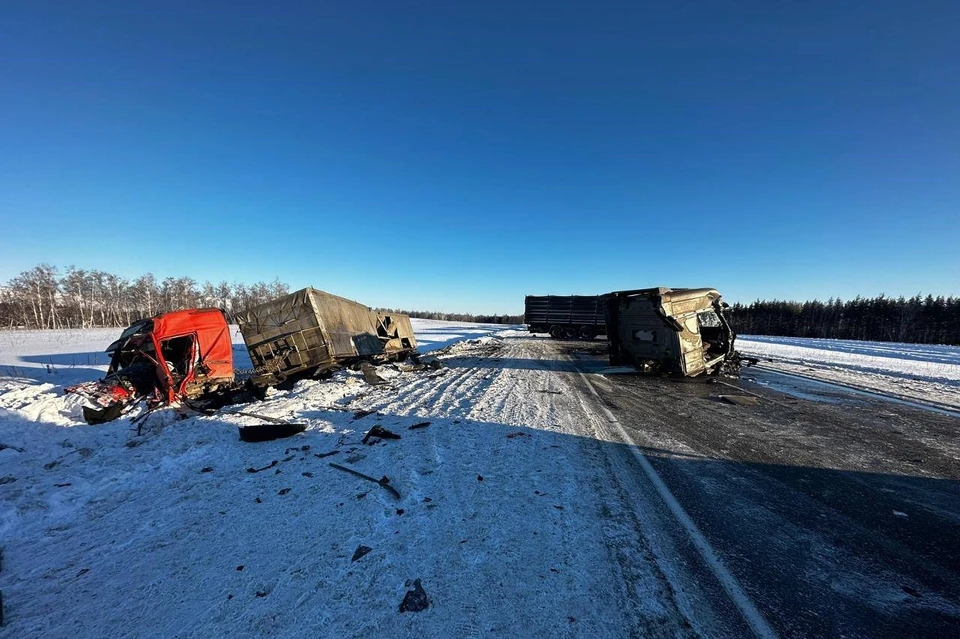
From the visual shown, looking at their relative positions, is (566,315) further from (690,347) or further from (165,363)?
(165,363)

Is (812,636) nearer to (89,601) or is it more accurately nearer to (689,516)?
(689,516)

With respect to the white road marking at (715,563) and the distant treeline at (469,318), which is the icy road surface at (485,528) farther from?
the distant treeline at (469,318)

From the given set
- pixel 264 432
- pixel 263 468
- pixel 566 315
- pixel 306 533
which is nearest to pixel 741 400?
pixel 306 533

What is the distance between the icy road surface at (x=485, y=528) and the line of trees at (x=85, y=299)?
63493 millimetres

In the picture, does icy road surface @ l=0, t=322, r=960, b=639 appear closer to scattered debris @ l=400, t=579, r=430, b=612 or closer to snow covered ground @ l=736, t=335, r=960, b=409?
scattered debris @ l=400, t=579, r=430, b=612

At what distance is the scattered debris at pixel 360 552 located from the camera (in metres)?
2.71

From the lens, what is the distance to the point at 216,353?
8.92 meters

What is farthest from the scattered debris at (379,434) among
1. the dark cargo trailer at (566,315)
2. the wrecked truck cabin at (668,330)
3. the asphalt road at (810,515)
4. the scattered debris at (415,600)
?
the dark cargo trailer at (566,315)

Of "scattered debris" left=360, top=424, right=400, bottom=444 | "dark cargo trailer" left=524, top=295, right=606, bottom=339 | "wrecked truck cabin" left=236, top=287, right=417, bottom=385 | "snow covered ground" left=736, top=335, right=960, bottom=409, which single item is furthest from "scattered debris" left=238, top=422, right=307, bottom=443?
"dark cargo trailer" left=524, top=295, right=606, bottom=339

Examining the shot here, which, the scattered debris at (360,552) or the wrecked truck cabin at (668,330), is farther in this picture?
the wrecked truck cabin at (668,330)

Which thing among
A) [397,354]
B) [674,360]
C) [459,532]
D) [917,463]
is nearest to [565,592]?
[459,532]

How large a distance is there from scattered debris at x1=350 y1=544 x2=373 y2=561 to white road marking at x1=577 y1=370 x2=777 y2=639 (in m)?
2.55

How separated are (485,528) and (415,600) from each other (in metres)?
0.92

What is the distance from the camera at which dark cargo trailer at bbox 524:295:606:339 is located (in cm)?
2678
